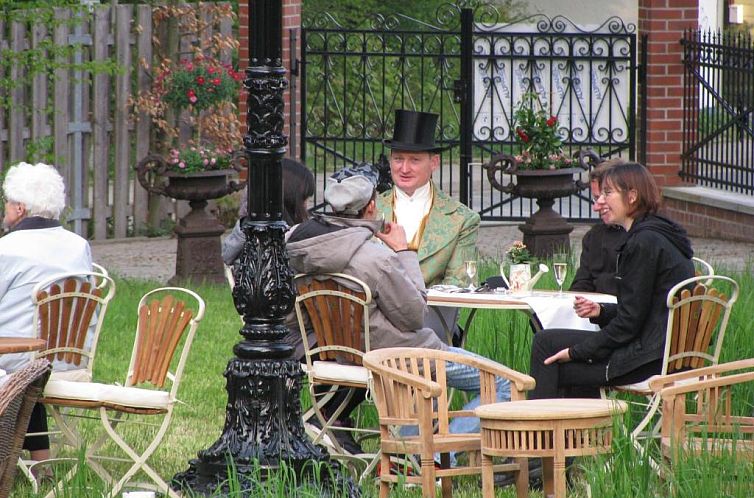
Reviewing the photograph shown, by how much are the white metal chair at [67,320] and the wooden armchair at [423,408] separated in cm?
138

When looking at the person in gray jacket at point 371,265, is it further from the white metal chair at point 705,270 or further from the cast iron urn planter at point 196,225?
the cast iron urn planter at point 196,225

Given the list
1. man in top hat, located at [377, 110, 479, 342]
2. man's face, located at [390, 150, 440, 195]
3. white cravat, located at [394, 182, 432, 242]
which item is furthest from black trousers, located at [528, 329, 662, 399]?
man's face, located at [390, 150, 440, 195]

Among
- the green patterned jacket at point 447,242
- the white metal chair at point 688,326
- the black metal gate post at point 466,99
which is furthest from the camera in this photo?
the black metal gate post at point 466,99

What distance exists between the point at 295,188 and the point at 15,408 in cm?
276

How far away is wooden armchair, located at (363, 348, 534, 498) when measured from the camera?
17.3ft

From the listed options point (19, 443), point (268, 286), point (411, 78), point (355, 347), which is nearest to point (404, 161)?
point (355, 347)

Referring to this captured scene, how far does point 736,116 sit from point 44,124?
593 cm

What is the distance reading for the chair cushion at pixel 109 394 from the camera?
6055 mm

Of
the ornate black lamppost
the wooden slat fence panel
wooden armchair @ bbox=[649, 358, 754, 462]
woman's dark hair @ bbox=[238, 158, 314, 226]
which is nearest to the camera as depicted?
wooden armchair @ bbox=[649, 358, 754, 462]

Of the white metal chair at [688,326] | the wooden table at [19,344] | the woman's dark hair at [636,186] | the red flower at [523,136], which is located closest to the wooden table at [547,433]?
the white metal chair at [688,326]

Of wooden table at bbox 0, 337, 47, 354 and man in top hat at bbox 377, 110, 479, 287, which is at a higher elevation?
man in top hat at bbox 377, 110, 479, 287

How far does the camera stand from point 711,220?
1376cm

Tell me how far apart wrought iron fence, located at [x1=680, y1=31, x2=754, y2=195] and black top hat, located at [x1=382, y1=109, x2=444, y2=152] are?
5.87 meters

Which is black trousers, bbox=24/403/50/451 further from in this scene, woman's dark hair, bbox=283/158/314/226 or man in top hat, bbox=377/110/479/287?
man in top hat, bbox=377/110/479/287
